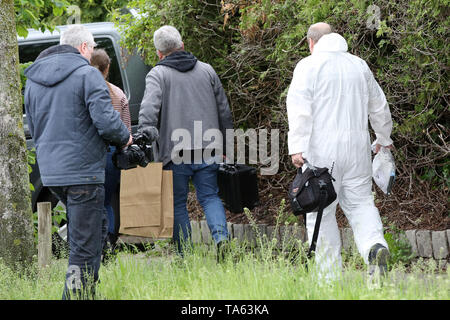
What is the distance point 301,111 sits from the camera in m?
5.31

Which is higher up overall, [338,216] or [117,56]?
[117,56]

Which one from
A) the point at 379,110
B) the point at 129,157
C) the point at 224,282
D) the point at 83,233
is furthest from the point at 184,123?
the point at 224,282

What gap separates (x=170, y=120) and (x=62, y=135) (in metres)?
1.71

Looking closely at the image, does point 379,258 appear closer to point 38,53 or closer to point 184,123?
point 184,123

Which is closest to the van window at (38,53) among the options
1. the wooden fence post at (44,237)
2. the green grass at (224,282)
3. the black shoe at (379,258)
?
the wooden fence post at (44,237)

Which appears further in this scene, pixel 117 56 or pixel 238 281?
pixel 117 56

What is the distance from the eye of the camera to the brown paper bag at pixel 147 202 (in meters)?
6.50

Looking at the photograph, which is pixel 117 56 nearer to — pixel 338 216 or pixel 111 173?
pixel 111 173

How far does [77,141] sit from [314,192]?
1.54 m

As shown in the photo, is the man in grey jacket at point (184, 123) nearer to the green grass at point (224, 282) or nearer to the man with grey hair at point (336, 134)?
the green grass at point (224, 282)

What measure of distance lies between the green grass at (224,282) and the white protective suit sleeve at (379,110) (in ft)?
3.05

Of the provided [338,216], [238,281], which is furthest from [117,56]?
[238,281]

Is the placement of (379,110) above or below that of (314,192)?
above

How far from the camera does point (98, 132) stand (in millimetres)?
4969
